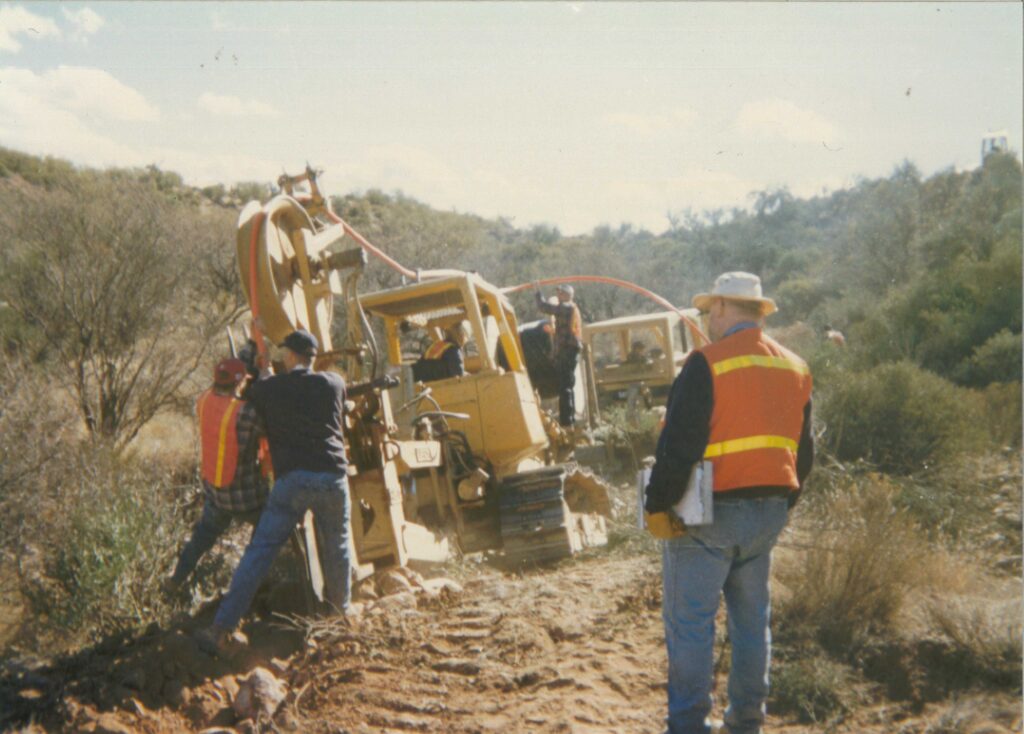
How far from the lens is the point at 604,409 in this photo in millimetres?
14336

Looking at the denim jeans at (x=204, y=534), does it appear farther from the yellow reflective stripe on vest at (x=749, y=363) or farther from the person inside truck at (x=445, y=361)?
the yellow reflective stripe on vest at (x=749, y=363)

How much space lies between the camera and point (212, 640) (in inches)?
178

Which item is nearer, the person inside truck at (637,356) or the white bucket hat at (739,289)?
the white bucket hat at (739,289)

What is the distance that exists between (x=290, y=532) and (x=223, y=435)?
2.69 feet

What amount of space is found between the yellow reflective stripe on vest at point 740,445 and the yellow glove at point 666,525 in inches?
11.2

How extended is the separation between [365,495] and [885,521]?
345 centimetres

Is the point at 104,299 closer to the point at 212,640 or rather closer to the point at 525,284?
the point at 525,284

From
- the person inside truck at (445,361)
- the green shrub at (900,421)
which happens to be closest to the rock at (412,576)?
the person inside truck at (445,361)

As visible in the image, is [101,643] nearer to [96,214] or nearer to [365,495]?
[365,495]

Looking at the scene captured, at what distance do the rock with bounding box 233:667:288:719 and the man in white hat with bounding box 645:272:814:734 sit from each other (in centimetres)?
188

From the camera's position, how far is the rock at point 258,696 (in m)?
4.05

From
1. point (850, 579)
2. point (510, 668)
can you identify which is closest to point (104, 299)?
point (510, 668)

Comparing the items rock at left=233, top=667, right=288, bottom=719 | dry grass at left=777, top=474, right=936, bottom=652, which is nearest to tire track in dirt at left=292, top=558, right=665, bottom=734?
rock at left=233, top=667, right=288, bottom=719

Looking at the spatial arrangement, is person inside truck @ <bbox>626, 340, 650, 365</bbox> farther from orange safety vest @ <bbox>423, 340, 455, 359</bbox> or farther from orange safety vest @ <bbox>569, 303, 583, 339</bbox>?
orange safety vest @ <bbox>423, 340, 455, 359</bbox>
